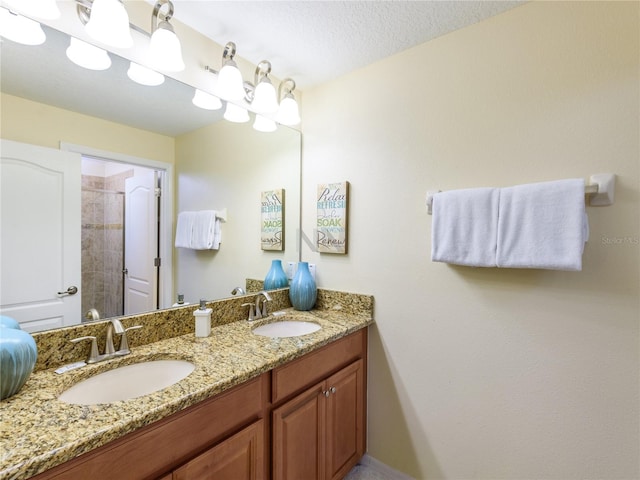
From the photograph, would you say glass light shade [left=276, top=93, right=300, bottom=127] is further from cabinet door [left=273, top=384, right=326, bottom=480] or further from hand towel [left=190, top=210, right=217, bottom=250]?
cabinet door [left=273, top=384, right=326, bottom=480]

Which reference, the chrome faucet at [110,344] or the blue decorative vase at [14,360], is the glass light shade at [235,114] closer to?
the chrome faucet at [110,344]

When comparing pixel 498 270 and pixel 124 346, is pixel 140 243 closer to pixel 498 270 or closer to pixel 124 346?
pixel 124 346

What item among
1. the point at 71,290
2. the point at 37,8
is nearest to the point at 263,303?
the point at 71,290

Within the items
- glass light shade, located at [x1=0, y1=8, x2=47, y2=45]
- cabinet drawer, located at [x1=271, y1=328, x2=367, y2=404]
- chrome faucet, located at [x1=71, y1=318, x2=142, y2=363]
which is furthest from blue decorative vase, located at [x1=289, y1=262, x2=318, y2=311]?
glass light shade, located at [x1=0, y1=8, x2=47, y2=45]

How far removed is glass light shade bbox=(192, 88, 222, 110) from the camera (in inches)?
57.0

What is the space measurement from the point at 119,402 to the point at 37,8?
4.13 ft

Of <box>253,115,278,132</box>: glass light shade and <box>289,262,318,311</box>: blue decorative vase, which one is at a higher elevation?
<box>253,115,278,132</box>: glass light shade

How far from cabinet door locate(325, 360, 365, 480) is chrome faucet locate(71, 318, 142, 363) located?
0.84 meters

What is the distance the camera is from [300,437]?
124 centimetres

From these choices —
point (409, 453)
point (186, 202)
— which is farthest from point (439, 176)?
point (409, 453)

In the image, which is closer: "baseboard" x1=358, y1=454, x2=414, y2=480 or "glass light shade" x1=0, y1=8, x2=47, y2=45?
"glass light shade" x1=0, y1=8, x2=47, y2=45

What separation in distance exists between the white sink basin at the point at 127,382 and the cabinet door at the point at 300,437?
0.41m

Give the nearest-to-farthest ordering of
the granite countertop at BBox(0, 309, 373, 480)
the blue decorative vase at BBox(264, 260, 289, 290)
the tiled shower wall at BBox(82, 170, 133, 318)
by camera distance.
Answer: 1. the granite countertop at BBox(0, 309, 373, 480)
2. the tiled shower wall at BBox(82, 170, 133, 318)
3. the blue decorative vase at BBox(264, 260, 289, 290)

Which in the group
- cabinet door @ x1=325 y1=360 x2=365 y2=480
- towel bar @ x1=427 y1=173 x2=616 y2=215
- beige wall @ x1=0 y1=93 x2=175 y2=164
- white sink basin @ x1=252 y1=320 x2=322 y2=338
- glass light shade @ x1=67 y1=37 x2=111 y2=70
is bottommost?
cabinet door @ x1=325 y1=360 x2=365 y2=480
